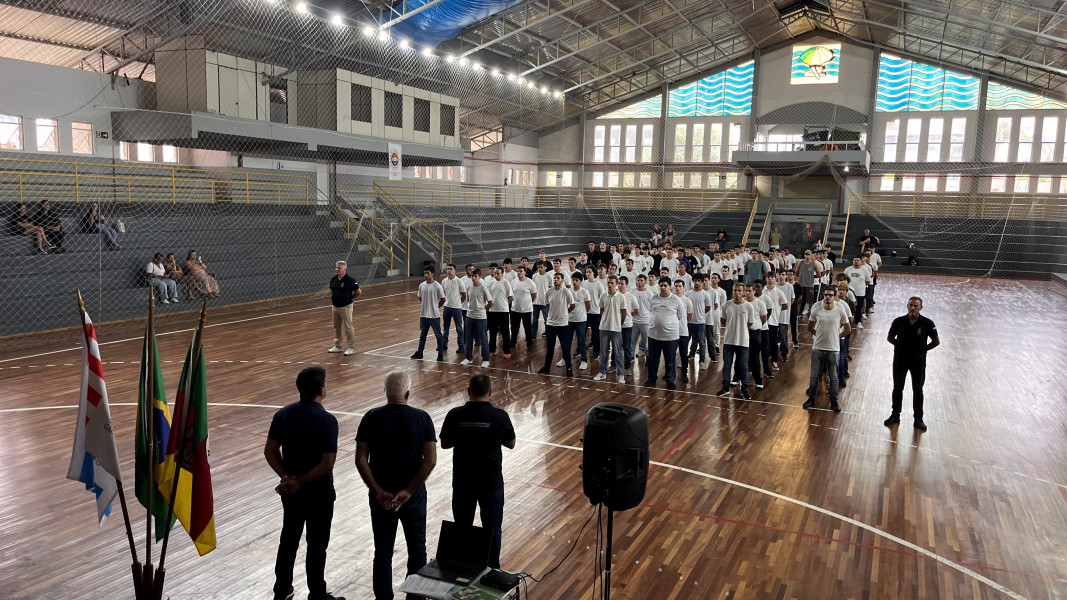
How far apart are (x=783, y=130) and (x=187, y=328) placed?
3064 cm

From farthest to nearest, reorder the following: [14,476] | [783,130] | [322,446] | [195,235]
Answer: [783,130] < [195,235] < [14,476] < [322,446]

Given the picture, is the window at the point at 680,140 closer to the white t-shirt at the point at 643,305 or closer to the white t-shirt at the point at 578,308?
the white t-shirt at the point at 643,305

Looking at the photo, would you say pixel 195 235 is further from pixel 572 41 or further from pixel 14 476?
pixel 572 41

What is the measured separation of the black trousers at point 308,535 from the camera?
4.33 m

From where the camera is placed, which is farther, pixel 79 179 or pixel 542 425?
pixel 79 179

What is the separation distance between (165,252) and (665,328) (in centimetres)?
1220

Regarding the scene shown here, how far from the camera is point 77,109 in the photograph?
18672 millimetres

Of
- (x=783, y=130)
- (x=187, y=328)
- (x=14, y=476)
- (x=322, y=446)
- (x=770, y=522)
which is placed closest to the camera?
(x=322, y=446)

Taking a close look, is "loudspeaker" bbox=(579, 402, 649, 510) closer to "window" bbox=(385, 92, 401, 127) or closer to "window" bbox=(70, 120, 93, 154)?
"window" bbox=(70, 120, 93, 154)

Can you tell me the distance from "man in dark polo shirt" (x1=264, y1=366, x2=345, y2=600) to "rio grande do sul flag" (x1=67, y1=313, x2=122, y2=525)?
822 mm

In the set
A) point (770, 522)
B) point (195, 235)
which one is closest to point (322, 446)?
point (770, 522)

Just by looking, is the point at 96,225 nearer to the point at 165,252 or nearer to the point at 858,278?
the point at 165,252


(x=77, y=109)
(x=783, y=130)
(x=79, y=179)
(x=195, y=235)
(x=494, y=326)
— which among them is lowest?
(x=494, y=326)

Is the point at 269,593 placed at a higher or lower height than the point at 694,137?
lower
